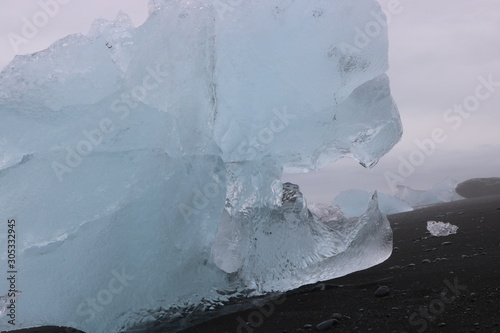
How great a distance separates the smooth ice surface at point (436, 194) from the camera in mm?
17953

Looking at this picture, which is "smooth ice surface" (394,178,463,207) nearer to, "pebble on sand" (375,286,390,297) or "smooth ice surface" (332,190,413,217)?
"smooth ice surface" (332,190,413,217)

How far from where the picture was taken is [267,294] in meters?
3.78

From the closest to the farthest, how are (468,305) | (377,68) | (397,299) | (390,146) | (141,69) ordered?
(468,305) → (397,299) → (141,69) → (377,68) → (390,146)

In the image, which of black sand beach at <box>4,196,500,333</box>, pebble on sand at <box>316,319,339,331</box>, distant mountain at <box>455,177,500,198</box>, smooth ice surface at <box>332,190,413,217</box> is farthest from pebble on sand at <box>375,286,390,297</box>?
distant mountain at <box>455,177,500,198</box>

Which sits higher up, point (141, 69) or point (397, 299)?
point (141, 69)

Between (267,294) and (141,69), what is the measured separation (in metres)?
2.00

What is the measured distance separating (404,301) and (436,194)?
53.8 feet

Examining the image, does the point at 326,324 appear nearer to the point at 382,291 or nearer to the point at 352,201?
the point at 382,291

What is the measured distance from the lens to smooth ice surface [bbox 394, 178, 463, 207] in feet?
58.9

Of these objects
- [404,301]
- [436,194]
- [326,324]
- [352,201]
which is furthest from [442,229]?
[436,194]

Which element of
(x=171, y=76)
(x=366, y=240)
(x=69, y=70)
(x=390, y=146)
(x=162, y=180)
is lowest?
(x=366, y=240)

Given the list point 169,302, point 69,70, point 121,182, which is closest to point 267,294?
point 169,302

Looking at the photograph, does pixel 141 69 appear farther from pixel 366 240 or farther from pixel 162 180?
pixel 366 240

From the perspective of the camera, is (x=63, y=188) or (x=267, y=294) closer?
(x=63, y=188)
